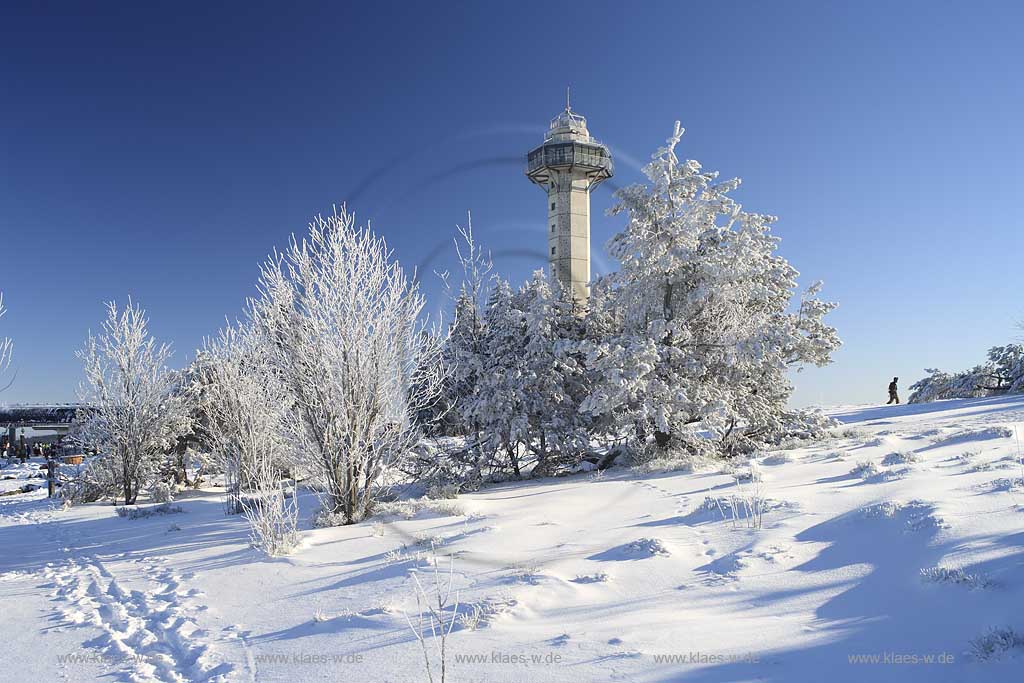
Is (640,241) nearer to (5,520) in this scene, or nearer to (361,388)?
(361,388)

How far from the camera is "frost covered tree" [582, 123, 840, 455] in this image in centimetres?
1265

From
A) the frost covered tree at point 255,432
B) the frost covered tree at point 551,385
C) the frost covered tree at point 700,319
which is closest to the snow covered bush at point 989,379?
the frost covered tree at point 700,319

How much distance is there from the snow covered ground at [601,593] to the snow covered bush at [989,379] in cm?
2089

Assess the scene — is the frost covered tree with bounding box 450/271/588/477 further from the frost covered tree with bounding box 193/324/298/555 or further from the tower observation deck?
the tower observation deck

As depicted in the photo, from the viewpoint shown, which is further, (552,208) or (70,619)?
(552,208)

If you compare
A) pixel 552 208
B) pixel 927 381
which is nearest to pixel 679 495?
pixel 927 381

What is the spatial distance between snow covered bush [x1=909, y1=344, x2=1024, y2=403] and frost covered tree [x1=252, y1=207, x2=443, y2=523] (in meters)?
26.5

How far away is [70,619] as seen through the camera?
5461 mm

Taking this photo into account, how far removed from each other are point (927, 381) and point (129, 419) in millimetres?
33501

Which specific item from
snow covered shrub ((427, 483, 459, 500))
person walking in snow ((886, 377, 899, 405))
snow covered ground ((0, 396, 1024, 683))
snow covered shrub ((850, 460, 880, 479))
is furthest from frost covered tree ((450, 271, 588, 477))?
person walking in snow ((886, 377, 899, 405))

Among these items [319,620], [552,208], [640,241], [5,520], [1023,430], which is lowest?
[5,520]

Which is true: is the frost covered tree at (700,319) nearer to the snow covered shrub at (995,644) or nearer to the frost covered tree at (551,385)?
the frost covered tree at (551,385)

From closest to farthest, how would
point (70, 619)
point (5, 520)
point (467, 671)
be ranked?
point (467, 671) → point (70, 619) → point (5, 520)

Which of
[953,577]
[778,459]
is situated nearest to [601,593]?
[953,577]
